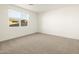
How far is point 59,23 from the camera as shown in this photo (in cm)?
198

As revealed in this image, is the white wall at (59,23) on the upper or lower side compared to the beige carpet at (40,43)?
upper

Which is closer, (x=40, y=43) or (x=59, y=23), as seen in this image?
(x=59, y=23)

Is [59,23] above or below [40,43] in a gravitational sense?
above

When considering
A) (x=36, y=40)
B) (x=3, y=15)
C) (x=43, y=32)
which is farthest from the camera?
(x=3, y=15)

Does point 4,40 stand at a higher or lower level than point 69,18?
lower

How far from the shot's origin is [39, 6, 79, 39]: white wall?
74.5 inches

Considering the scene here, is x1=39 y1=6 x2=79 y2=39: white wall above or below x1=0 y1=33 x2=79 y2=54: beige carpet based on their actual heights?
above

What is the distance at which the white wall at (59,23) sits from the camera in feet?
6.21

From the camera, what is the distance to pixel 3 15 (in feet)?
8.59
